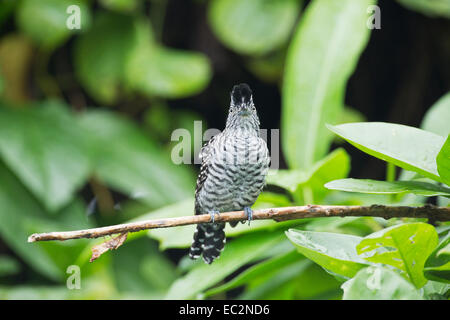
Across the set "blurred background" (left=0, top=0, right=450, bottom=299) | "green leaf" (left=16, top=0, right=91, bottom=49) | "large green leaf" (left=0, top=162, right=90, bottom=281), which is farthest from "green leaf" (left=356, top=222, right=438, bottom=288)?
"green leaf" (left=16, top=0, right=91, bottom=49)

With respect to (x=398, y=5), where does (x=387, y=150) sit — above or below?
below

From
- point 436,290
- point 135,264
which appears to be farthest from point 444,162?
point 135,264

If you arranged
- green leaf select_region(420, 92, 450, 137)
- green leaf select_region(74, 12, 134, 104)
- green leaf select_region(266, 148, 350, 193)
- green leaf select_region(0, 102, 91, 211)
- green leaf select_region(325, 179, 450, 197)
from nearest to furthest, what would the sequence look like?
1. green leaf select_region(325, 179, 450, 197)
2. green leaf select_region(266, 148, 350, 193)
3. green leaf select_region(420, 92, 450, 137)
4. green leaf select_region(0, 102, 91, 211)
5. green leaf select_region(74, 12, 134, 104)

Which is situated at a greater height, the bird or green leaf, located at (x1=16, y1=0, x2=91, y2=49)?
green leaf, located at (x1=16, y1=0, x2=91, y2=49)

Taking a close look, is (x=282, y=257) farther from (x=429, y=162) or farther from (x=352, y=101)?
(x=352, y=101)

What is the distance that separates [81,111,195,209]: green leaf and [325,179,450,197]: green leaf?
132 cm

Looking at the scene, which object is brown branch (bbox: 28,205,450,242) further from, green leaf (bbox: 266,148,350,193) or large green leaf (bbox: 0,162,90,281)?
large green leaf (bbox: 0,162,90,281)

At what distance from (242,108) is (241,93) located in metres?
0.03

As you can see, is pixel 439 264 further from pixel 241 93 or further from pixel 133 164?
pixel 133 164

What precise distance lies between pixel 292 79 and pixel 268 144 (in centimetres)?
36

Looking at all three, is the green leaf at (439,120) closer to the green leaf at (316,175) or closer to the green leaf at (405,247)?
the green leaf at (316,175)

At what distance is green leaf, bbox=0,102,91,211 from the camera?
2.03 meters
